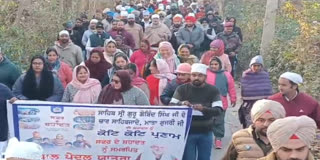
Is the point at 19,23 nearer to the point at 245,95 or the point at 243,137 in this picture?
the point at 245,95

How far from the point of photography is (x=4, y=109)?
9.08m

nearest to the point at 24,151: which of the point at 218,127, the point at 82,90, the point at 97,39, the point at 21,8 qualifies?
the point at 82,90

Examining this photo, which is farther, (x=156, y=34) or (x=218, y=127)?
(x=156, y=34)

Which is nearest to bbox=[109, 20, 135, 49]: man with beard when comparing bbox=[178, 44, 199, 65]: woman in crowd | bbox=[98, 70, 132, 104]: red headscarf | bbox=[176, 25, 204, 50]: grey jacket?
bbox=[176, 25, 204, 50]: grey jacket

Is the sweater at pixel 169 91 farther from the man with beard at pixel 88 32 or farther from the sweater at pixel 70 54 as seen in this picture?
the man with beard at pixel 88 32

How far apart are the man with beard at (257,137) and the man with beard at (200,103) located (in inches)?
111

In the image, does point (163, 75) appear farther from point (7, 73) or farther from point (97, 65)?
point (7, 73)

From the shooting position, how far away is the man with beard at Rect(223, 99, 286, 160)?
5.90 meters

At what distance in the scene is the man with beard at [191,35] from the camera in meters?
17.9

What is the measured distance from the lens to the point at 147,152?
9.38 m

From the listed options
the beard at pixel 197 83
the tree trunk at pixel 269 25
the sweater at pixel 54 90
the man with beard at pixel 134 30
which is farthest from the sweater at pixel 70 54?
the tree trunk at pixel 269 25

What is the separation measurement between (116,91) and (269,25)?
9163 millimetres

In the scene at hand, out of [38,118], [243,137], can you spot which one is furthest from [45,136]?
[243,137]

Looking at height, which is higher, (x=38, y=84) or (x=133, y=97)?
(x=38, y=84)
